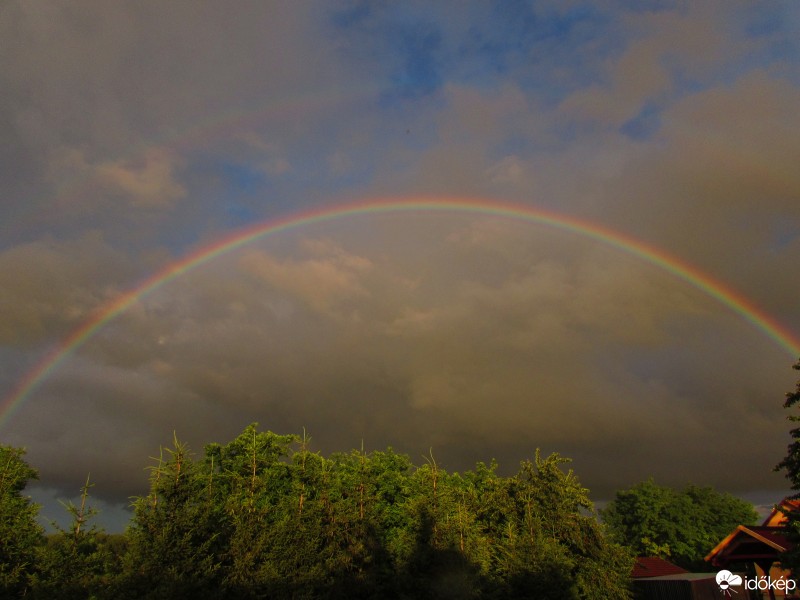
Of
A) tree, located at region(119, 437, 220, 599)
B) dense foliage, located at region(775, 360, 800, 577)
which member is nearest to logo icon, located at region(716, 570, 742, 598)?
dense foliage, located at region(775, 360, 800, 577)

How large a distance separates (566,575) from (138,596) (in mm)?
21691

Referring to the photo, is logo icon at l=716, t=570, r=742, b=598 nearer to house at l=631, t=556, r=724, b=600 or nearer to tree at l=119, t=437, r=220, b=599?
house at l=631, t=556, r=724, b=600

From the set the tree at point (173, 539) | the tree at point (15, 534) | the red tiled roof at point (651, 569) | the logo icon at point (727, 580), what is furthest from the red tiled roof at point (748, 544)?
the tree at point (15, 534)

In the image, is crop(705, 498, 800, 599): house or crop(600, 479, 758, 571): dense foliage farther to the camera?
crop(600, 479, 758, 571): dense foliage

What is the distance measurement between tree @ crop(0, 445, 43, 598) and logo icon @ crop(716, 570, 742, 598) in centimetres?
3976

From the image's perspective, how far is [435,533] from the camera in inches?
1173

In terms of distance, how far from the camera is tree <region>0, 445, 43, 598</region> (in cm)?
3142

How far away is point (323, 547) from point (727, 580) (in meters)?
25.7

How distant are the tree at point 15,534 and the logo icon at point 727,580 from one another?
3976 cm

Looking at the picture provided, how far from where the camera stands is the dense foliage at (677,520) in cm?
9725

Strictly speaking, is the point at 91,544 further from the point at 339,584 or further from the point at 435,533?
the point at 435,533

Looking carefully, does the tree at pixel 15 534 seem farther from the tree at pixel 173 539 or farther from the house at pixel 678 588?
the house at pixel 678 588

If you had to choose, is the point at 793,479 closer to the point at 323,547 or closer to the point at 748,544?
the point at 748,544

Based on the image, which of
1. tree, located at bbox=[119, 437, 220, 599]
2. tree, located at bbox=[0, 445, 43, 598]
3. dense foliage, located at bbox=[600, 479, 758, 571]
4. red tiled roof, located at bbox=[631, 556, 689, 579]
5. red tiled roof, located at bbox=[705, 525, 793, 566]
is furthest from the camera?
dense foliage, located at bbox=[600, 479, 758, 571]
